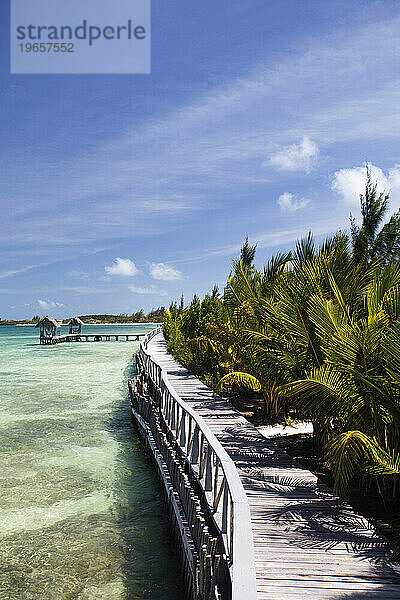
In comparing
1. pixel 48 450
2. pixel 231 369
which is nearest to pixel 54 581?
pixel 48 450

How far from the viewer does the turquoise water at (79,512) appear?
5809mm

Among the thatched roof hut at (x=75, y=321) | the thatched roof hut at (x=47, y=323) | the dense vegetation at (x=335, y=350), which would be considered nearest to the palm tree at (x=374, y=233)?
the dense vegetation at (x=335, y=350)

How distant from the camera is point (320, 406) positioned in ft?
20.7

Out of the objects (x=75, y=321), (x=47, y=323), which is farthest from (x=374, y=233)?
(x=75, y=321)

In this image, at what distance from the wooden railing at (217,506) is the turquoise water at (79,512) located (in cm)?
94

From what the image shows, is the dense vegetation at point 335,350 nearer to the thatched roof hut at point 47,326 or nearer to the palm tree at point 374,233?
the palm tree at point 374,233

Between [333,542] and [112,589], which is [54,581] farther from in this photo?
[333,542]

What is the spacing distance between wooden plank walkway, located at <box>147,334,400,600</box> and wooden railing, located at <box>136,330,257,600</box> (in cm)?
34

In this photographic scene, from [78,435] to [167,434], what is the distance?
479cm

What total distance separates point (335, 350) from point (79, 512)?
4.95 m

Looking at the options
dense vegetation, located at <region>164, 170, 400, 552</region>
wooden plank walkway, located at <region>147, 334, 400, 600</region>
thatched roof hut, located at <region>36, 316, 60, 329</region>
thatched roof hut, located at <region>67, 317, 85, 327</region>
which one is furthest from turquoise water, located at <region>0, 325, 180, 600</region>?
thatched roof hut, located at <region>67, 317, 85, 327</region>

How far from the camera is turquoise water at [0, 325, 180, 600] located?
581cm

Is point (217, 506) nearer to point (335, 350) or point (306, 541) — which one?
point (306, 541)

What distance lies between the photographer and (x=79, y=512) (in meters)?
7.97
